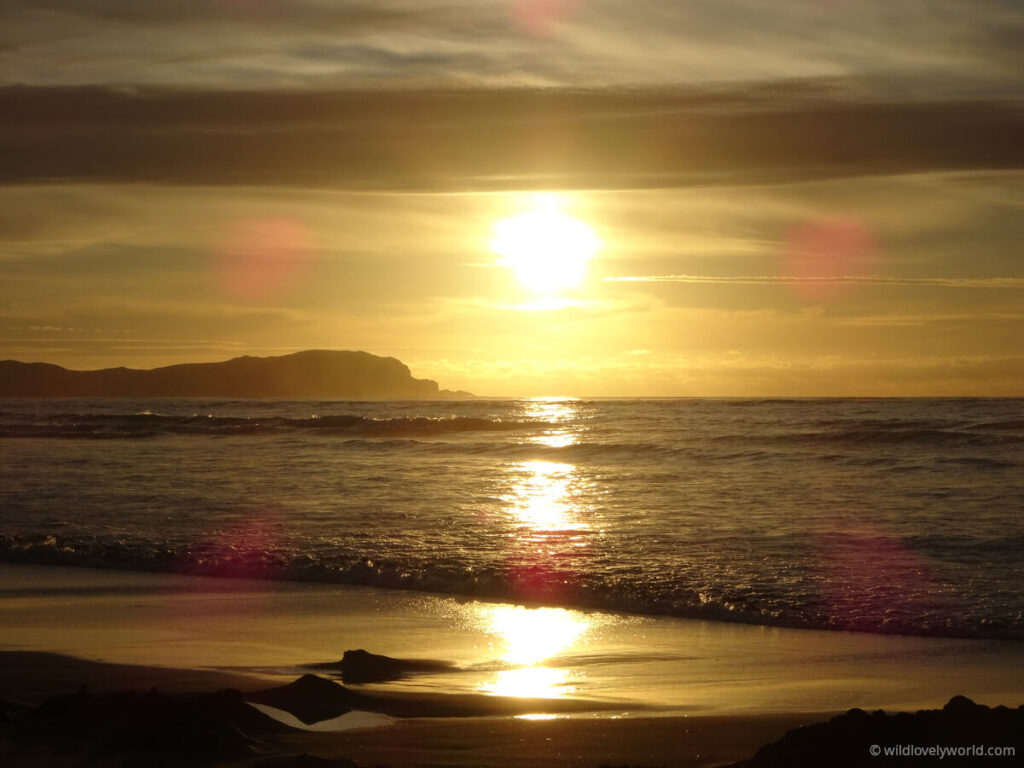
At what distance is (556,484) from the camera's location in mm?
24531

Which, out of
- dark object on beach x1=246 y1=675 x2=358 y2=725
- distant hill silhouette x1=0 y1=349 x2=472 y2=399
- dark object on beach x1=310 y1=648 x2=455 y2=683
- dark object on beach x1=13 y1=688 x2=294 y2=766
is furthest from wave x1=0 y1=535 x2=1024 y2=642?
distant hill silhouette x1=0 y1=349 x2=472 y2=399

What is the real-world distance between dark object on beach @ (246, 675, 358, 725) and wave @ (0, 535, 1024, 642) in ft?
15.1

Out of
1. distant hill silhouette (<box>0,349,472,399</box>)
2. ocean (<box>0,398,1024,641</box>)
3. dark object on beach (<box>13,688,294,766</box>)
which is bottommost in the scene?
dark object on beach (<box>13,688,294,766</box>)

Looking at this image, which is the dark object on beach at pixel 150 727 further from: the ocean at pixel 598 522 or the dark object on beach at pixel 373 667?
the ocean at pixel 598 522

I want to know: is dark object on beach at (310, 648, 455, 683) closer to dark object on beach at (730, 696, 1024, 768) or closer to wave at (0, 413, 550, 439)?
dark object on beach at (730, 696, 1024, 768)

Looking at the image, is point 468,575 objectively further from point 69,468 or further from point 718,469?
point 69,468

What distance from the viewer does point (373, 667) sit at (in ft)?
26.6

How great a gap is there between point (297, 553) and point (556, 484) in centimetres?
1111

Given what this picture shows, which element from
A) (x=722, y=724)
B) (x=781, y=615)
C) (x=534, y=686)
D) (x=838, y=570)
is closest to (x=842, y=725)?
(x=722, y=724)

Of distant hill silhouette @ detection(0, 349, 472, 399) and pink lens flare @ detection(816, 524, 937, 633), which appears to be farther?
distant hill silhouette @ detection(0, 349, 472, 399)

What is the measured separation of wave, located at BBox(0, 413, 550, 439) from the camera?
49781 millimetres

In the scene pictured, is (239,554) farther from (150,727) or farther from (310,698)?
(150,727)

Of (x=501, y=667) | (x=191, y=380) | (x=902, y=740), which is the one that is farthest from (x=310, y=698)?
(x=191, y=380)

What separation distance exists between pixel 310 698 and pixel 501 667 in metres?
2.08
